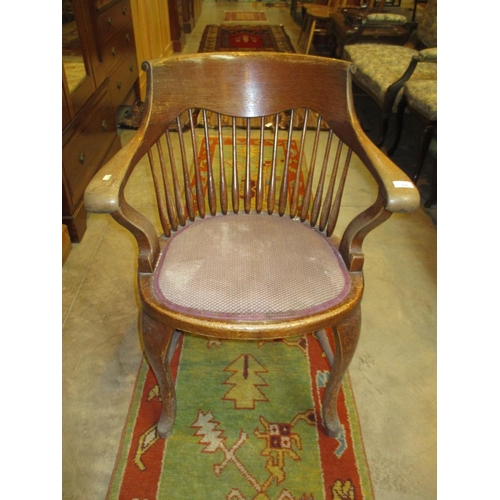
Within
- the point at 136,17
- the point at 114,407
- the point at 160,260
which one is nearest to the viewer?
the point at 160,260

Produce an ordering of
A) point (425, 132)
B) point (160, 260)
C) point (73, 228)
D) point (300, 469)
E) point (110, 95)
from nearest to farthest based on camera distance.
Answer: point (160, 260) → point (300, 469) → point (73, 228) → point (425, 132) → point (110, 95)

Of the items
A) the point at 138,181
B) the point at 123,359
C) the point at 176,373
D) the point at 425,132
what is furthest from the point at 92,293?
the point at 425,132

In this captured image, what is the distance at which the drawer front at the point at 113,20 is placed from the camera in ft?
7.58

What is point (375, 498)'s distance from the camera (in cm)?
115

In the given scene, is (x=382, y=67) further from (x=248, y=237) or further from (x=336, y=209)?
(x=248, y=237)

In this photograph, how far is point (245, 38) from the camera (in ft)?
20.3

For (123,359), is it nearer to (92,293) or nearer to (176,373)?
(176,373)

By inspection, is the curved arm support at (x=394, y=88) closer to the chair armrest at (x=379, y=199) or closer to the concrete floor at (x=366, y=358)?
the concrete floor at (x=366, y=358)

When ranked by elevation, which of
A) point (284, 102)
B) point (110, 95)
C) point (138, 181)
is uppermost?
point (284, 102)

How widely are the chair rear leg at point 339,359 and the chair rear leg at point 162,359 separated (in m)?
0.45

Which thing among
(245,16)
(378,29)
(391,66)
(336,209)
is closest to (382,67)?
(391,66)

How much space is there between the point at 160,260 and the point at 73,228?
1147mm

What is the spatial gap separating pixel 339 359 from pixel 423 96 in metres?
1.91

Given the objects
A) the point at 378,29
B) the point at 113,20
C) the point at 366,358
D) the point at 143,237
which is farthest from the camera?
the point at 378,29
